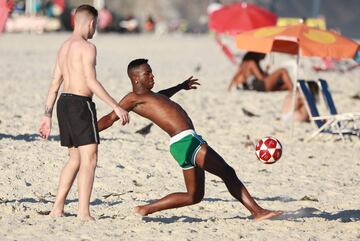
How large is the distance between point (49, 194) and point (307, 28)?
17.8 feet

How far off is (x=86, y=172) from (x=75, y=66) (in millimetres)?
738

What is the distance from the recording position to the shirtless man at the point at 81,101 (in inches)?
281

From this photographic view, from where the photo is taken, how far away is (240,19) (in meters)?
21.6

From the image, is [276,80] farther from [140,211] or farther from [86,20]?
[86,20]

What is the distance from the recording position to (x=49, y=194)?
28.7 ft

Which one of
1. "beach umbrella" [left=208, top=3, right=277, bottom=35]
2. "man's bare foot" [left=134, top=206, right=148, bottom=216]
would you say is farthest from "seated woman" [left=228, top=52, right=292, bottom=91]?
"man's bare foot" [left=134, top=206, right=148, bottom=216]

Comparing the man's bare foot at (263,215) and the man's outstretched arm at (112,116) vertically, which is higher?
the man's outstretched arm at (112,116)

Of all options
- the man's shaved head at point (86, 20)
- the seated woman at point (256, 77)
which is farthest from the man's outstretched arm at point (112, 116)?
the seated woman at point (256, 77)

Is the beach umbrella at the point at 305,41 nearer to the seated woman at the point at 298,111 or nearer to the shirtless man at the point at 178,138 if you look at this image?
the seated woman at the point at 298,111

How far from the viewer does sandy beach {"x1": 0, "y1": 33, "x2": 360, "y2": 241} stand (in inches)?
286

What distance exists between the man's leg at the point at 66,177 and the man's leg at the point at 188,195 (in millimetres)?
583

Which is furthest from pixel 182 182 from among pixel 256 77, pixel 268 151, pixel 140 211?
pixel 256 77

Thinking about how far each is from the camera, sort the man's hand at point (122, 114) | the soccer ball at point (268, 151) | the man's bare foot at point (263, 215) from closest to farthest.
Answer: the man's hand at point (122, 114) < the man's bare foot at point (263, 215) < the soccer ball at point (268, 151)

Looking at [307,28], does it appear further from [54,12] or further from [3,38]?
[54,12]
